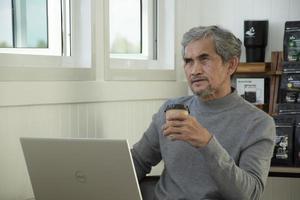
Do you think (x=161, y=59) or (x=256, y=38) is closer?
(x=256, y=38)

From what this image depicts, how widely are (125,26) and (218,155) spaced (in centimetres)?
146

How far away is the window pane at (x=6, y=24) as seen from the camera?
2012 millimetres

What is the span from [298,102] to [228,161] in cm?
122

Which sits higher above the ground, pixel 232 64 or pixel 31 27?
pixel 31 27

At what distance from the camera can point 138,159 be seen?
6.55 ft

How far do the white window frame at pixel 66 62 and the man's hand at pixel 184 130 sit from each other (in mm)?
723

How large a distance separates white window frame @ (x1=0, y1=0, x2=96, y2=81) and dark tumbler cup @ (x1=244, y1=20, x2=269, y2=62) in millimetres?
1025

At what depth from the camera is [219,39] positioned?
1.82 m

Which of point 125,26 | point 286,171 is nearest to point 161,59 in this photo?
point 125,26

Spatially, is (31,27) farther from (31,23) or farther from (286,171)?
(286,171)

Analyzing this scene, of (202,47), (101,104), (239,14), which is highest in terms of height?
(239,14)

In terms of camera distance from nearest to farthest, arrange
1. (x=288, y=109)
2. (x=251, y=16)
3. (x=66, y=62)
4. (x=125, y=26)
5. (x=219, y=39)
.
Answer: (x=219, y=39)
(x=66, y=62)
(x=288, y=109)
(x=125, y=26)
(x=251, y=16)

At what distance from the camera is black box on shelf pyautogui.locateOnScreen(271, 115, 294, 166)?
2.51 metres

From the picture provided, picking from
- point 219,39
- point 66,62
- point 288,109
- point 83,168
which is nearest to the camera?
point 83,168
